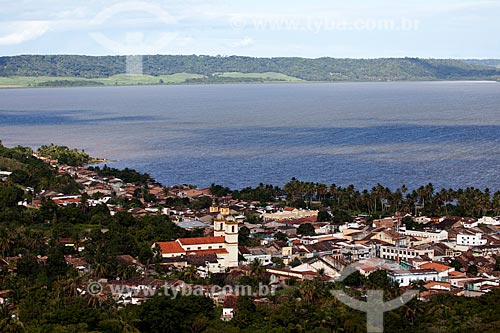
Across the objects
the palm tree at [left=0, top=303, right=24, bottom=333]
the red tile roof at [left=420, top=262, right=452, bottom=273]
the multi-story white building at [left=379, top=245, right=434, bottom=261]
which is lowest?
the multi-story white building at [left=379, top=245, right=434, bottom=261]

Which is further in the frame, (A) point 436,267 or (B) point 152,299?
(A) point 436,267

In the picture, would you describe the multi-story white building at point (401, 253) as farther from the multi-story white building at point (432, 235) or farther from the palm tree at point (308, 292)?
the palm tree at point (308, 292)

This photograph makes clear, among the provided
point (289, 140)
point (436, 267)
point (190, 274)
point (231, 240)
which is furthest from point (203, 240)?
point (289, 140)

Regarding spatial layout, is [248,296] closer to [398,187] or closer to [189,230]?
[189,230]

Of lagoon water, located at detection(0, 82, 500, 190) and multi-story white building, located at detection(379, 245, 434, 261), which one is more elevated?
lagoon water, located at detection(0, 82, 500, 190)

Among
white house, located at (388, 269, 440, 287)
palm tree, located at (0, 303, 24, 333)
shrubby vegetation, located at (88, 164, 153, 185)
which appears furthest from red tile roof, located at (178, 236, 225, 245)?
shrubby vegetation, located at (88, 164, 153, 185)

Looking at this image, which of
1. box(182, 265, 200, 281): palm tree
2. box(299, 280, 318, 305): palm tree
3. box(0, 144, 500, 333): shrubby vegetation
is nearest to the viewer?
box(0, 144, 500, 333): shrubby vegetation

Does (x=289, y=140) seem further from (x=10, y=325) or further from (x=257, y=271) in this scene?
(x=10, y=325)

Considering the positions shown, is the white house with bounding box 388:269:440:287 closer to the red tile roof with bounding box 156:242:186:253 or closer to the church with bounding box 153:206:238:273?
the church with bounding box 153:206:238:273

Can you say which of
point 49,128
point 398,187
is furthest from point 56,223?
point 49,128
